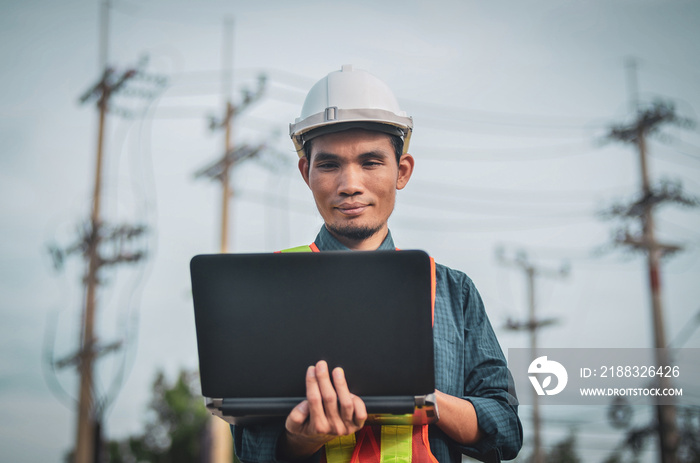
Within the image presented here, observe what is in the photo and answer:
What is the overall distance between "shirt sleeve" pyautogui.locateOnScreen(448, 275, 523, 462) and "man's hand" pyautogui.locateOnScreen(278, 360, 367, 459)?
59cm

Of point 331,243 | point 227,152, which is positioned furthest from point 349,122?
point 227,152

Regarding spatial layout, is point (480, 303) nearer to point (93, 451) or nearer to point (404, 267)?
point (404, 267)

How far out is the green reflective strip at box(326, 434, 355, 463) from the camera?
2050mm

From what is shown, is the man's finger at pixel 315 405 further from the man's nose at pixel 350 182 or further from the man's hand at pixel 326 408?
the man's nose at pixel 350 182

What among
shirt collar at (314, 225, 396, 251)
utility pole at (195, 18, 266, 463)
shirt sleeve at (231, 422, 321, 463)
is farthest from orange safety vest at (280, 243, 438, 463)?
utility pole at (195, 18, 266, 463)

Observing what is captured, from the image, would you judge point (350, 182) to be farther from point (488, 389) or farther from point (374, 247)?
point (488, 389)

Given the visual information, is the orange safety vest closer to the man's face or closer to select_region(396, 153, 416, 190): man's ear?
the man's face

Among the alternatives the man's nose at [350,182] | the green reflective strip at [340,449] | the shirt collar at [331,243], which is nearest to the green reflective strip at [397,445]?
the green reflective strip at [340,449]

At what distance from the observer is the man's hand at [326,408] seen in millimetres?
1652

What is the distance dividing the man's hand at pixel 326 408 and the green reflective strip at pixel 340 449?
0.36 m

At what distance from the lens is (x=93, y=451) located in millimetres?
13227

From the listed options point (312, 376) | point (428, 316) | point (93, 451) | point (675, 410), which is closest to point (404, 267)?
point (428, 316)

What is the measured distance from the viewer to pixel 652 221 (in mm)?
16391

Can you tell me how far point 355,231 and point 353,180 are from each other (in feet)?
0.68
